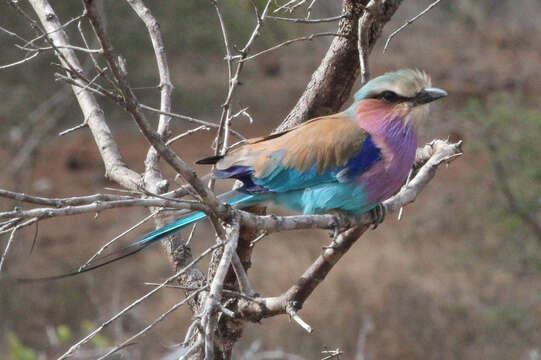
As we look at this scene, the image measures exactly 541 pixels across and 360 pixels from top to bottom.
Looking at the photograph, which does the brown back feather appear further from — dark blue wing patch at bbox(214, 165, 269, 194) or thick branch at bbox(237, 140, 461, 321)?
thick branch at bbox(237, 140, 461, 321)

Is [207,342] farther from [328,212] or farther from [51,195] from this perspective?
[51,195]

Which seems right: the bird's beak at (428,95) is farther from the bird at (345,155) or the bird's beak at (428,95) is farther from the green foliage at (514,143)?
the green foliage at (514,143)

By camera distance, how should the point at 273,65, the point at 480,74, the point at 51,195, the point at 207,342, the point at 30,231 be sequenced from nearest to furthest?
the point at 207,342 → the point at 30,231 → the point at 51,195 → the point at 480,74 → the point at 273,65

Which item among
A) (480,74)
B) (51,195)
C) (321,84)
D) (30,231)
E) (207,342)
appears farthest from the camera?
(480,74)

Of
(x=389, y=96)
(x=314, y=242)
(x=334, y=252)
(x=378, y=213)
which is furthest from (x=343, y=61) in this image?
(x=314, y=242)

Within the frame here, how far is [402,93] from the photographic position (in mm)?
3469

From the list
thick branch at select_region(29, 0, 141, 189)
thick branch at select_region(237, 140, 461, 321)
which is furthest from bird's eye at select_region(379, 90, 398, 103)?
thick branch at select_region(29, 0, 141, 189)

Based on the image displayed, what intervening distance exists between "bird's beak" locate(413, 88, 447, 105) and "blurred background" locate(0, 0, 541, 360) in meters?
3.33

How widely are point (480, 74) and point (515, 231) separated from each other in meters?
6.52

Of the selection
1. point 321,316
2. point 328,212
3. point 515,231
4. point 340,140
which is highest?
point 340,140

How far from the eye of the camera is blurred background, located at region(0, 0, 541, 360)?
7988 mm

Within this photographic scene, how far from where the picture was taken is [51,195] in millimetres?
11492

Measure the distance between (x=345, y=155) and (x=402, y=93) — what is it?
0.35m

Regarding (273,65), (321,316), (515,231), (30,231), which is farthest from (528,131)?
(273,65)
